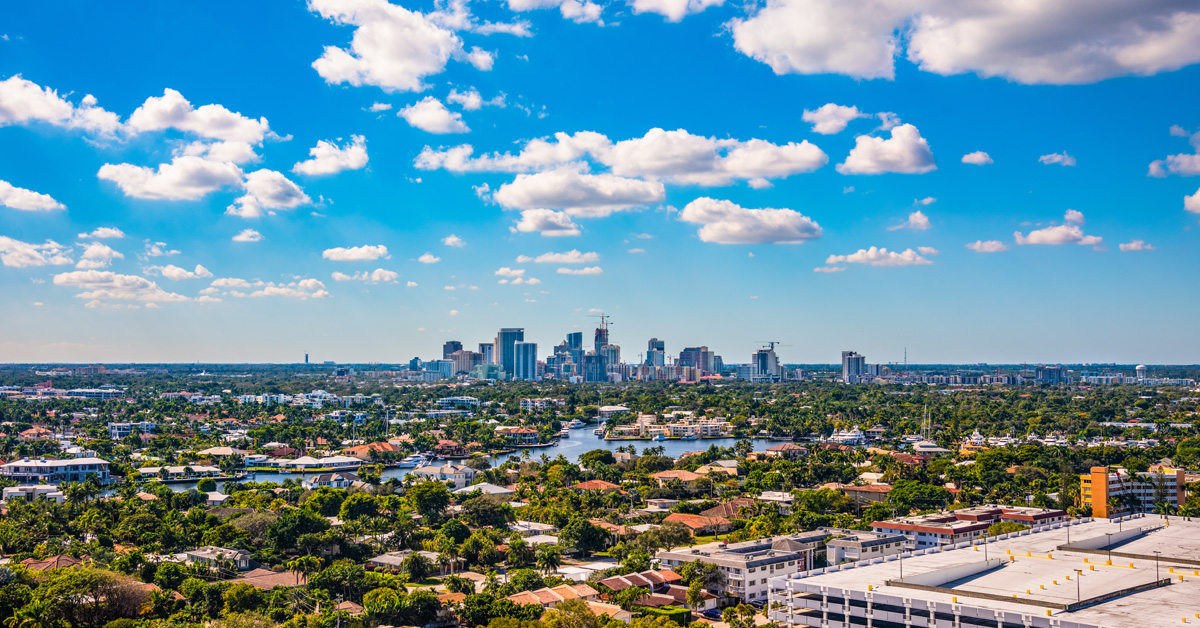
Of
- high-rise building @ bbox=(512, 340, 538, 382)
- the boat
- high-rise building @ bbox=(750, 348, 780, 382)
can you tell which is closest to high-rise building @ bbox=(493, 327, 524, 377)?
high-rise building @ bbox=(512, 340, 538, 382)

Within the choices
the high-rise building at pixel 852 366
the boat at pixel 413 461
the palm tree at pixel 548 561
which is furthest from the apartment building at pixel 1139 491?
the high-rise building at pixel 852 366

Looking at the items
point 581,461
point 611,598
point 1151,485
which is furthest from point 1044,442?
point 611,598

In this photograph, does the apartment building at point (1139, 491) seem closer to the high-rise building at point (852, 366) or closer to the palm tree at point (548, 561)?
the palm tree at point (548, 561)

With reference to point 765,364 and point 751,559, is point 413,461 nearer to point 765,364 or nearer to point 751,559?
point 751,559

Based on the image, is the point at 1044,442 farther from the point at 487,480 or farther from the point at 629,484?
the point at 487,480

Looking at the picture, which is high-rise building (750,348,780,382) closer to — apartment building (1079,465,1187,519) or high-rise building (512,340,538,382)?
high-rise building (512,340,538,382)

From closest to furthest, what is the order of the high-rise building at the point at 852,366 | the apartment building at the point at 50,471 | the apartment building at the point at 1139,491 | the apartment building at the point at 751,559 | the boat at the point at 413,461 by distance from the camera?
the apartment building at the point at 751,559, the apartment building at the point at 1139,491, the apartment building at the point at 50,471, the boat at the point at 413,461, the high-rise building at the point at 852,366

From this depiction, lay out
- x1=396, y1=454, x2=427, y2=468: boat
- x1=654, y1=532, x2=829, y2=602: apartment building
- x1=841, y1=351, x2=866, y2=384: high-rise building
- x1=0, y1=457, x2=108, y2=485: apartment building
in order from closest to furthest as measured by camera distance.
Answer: x1=654, y1=532, x2=829, y2=602: apartment building
x1=0, y1=457, x2=108, y2=485: apartment building
x1=396, y1=454, x2=427, y2=468: boat
x1=841, y1=351, x2=866, y2=384: high-rise building

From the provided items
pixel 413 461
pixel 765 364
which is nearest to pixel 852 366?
pixel 765 364
